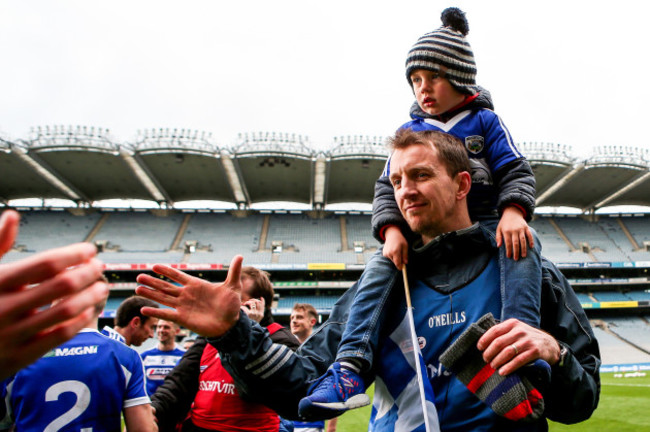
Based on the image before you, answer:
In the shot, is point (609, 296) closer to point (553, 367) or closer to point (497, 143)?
point (497, 143)

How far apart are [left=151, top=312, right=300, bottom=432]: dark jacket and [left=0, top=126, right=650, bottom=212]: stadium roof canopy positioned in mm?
22661

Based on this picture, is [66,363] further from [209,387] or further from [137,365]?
[209,387]

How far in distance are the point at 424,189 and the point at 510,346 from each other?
70 cm

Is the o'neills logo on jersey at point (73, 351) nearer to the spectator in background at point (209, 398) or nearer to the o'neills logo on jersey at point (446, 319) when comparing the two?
the spectator in background at point (209, 398)

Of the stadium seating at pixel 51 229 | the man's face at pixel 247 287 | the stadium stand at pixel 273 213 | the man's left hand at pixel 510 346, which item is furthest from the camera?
the stadium seating at pixel 51 229

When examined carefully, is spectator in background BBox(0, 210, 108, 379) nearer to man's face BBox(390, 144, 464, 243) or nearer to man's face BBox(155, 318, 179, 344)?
man's face BBox(390, 144, 464, 243)

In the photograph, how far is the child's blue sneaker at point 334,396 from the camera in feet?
4.31

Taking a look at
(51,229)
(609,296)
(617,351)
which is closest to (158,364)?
(617,351)

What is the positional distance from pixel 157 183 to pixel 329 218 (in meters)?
13.2

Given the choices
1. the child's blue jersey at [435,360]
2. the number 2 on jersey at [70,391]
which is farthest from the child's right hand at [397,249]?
the number 2 on jersey at [70,391]

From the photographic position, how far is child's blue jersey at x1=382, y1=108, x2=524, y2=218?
1921mm

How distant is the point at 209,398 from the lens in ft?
9.52

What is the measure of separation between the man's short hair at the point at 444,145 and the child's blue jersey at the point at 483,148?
12 centimetres

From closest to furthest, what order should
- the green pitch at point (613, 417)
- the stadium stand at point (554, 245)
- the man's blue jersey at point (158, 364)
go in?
the man's blue jersey at point (158, 364) → the green pitch at point (613, 417) → the stadium stand at point (554, 245)
